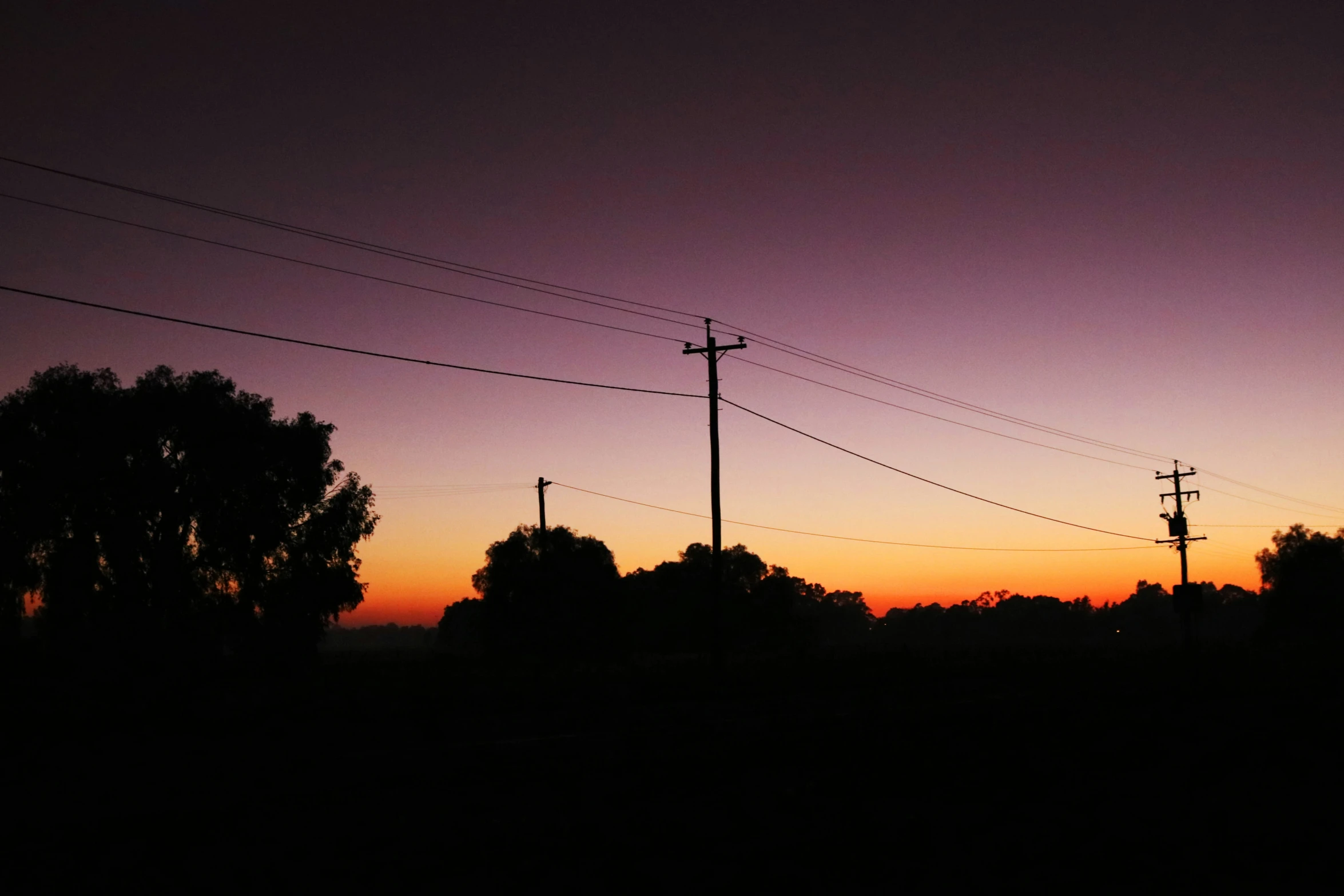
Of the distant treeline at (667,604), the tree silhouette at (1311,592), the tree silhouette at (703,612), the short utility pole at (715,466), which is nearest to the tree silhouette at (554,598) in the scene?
the distant treeline at (667,604)

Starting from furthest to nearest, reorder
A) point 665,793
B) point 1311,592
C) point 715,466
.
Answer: point 1311,592, point 715,466, point 665,793

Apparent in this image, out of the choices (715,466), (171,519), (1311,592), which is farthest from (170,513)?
(1311,592)

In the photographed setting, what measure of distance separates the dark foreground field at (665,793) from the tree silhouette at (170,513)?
16114 millimetres

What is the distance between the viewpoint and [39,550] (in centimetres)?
3581

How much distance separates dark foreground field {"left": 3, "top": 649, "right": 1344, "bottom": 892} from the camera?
8.20 m

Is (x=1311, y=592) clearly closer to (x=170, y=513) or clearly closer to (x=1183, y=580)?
(x=1183, y=580)

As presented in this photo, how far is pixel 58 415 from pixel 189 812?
33.2m

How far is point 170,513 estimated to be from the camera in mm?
37531

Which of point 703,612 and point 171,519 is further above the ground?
point 171,519

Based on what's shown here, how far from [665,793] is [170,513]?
33.5 metres

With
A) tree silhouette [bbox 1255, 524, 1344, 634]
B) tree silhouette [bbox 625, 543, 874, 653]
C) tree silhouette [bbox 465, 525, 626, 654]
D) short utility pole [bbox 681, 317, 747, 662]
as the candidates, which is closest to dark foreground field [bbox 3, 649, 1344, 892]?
short utility pole [bbox 681, 317, 747, 662]

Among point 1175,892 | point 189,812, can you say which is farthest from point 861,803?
point 189,812

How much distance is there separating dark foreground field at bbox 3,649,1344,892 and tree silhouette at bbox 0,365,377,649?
16114mm

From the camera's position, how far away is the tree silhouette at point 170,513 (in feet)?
116
